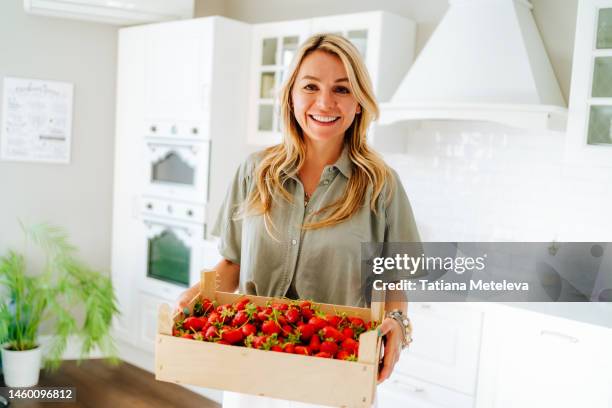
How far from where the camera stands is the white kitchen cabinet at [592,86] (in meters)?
2.54

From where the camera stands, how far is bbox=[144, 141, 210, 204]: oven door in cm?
371

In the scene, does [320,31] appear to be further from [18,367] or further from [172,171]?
[18,367]

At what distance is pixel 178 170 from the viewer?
3.87 metres

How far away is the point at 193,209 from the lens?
12.3 ft

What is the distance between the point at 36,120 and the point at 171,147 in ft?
3.14

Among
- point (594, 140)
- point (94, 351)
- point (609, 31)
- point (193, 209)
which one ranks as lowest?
point (94, 351)

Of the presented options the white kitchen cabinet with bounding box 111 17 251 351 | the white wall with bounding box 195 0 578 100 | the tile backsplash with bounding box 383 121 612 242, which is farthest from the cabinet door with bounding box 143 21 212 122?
the tile backsplash with bounding box 383 121 612 242

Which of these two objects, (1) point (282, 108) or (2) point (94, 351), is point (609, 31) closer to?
(1) point (282, 108)

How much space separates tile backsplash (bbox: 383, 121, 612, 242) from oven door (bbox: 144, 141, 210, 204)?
1.09 meters

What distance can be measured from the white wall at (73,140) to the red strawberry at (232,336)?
10.5 ft

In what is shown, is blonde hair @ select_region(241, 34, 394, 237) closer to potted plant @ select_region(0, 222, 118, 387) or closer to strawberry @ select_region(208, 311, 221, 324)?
strawberry @ select_region(208, 311, 221, 324)

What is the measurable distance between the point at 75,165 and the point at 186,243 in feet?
3.50

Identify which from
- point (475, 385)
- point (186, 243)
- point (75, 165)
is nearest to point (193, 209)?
point (186, 243)

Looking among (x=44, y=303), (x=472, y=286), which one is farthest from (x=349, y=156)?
(x=44, y=303)
